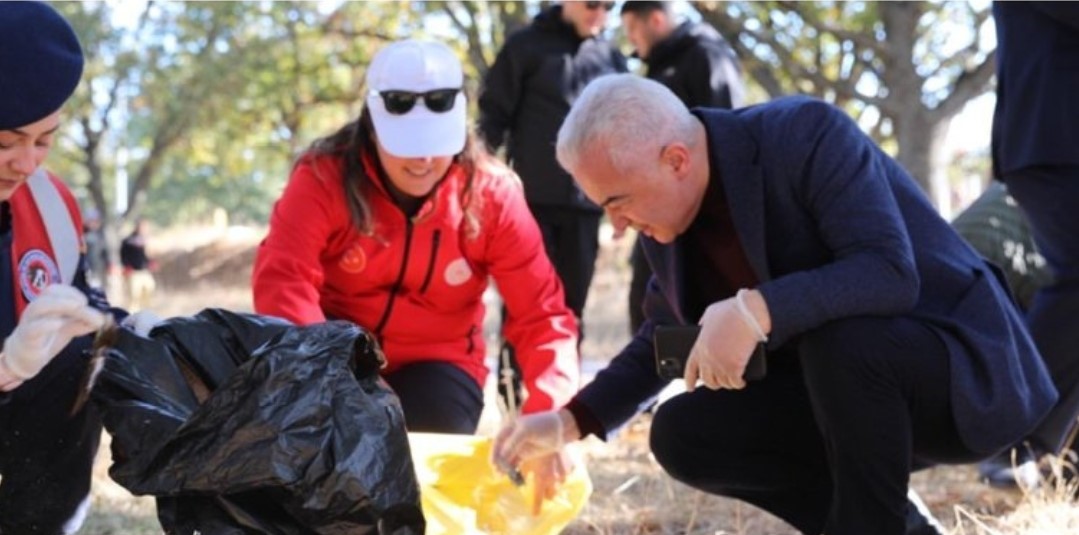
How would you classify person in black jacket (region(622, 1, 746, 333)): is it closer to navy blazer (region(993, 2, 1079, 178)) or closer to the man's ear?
navy blazer (region(993, 2, 1079, 178))

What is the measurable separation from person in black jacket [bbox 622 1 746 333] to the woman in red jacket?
169 cm

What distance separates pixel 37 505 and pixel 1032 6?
2.36 meters

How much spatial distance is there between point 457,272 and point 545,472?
727mm

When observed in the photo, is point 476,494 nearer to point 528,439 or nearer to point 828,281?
point 528,439

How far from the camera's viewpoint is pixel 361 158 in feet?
10.8

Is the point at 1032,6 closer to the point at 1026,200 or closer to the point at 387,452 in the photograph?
the point at 1026,200

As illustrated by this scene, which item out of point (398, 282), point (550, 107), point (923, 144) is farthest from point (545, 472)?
point (923, 144)

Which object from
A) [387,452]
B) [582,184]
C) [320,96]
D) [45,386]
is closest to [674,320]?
[582,184]

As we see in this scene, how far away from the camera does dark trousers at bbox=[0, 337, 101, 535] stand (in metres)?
2.76

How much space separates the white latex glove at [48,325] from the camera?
7.34 feet

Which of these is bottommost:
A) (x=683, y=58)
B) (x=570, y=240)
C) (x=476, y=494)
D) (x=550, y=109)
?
(x=570, y=240)

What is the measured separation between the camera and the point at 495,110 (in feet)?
17.5

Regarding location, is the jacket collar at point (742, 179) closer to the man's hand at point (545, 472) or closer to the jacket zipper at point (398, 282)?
the man's hand at point (545, 472)

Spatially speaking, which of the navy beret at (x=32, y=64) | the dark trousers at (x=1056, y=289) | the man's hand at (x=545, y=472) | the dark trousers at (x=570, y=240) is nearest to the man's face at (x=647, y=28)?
the dark trousers at (x=570, y=240)
